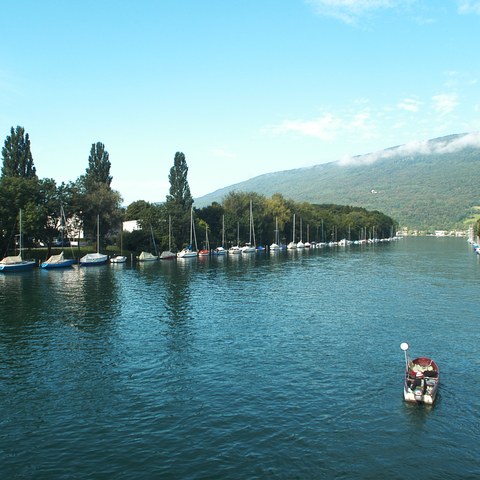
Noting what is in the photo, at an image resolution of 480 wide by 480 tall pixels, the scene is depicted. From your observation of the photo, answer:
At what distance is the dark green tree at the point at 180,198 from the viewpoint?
584 ft

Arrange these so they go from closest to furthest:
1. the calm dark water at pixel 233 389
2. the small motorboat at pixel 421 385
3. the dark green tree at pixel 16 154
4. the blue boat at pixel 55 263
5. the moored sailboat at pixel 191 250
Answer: the calm dark water at pixel 233 389 < the small motorboat at pixel 421 385 < the blue boat at pixel 55 263 < the dark green tree at pixel 16 154 < the moored sailboat at pixel 191 250

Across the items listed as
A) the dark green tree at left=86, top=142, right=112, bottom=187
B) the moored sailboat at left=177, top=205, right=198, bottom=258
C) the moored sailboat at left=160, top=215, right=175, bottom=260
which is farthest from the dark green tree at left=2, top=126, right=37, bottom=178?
the moored sailboat at left=177, top=205, right=198, bottom=258

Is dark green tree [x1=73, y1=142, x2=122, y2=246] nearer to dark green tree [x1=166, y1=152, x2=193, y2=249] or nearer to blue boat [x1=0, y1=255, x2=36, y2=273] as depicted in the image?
dark green tree [x1=166, y1=152, x2=193, y2=249]

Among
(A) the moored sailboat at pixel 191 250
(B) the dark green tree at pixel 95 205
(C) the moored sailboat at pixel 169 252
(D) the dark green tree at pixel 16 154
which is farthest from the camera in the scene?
(A) the moored sailboat at pixel 191 250

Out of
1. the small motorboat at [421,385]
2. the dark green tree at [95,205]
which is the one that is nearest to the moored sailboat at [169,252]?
the dark green tree at [95,205]

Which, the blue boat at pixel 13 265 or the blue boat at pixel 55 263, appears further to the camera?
the blue boat at pixel 55 263

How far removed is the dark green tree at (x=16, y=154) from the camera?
13962cm

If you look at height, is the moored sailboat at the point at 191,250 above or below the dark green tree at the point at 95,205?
below

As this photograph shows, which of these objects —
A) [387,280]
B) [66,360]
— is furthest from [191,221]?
[66,360]

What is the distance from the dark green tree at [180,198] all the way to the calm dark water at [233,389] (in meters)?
103

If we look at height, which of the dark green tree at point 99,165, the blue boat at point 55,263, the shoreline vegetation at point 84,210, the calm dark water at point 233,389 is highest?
the dark green tree at point 99,165

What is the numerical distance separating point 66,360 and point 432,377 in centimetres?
3142

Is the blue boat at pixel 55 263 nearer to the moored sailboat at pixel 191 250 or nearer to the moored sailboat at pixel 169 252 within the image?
the moored sailboat at pixel 169 252

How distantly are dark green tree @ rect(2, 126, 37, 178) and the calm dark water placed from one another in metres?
78.6
